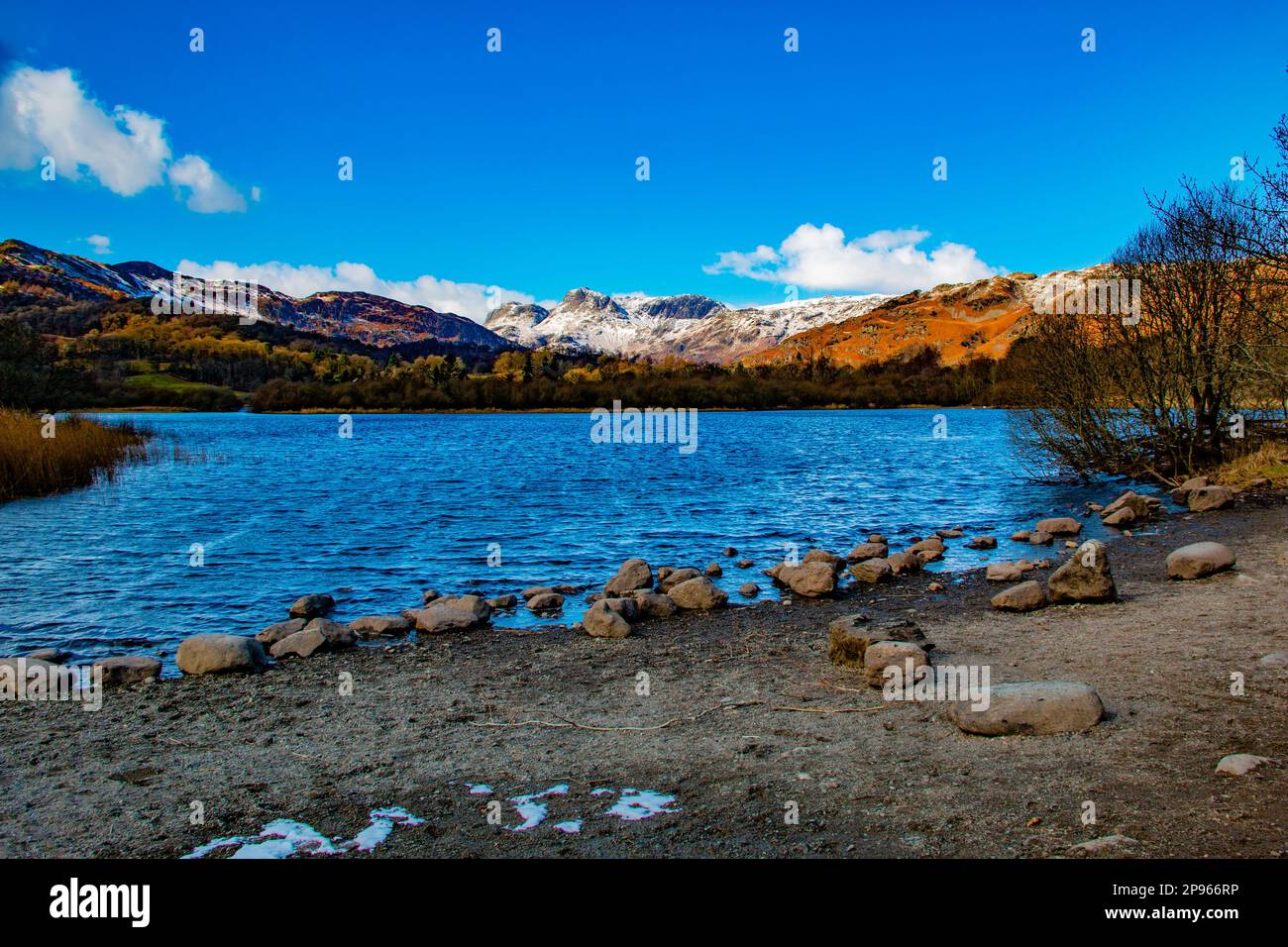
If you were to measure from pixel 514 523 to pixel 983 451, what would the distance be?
170 ft

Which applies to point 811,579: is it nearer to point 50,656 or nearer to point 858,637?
point 858,637

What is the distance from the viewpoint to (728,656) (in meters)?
13.1

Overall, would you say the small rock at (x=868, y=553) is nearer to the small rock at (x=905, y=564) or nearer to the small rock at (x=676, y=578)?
the small rock at (x=905, y=564)

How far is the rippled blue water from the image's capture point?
19.4 metres

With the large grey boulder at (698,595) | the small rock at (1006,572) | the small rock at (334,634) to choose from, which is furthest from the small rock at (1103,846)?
the small rock at (1006,572)

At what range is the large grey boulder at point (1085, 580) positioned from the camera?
1491 centimetres

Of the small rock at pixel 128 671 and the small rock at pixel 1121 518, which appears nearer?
the small rock at pixel 128 671

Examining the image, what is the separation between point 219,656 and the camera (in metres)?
12.9

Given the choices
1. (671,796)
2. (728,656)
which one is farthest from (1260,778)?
(728,656)

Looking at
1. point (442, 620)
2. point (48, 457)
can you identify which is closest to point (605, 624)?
point (442, 620)

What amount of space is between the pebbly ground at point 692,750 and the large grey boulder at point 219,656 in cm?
50

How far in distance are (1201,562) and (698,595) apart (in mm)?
10135
